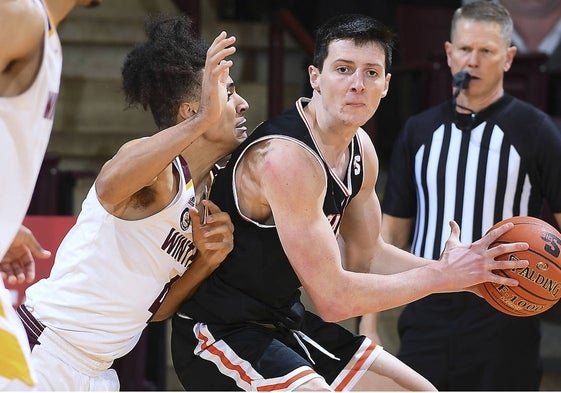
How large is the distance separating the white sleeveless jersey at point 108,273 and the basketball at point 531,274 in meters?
1.04

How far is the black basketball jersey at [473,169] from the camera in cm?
462

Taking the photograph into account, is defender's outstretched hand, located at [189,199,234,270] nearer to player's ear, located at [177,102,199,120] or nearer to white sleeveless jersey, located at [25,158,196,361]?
white sleeveless jersey, located at [25,158,196,361]

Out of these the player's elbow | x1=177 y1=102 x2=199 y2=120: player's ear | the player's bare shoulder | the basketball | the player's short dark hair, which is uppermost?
the player's short dark hair

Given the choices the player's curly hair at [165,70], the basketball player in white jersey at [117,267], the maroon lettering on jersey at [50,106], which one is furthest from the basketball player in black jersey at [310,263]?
the maroon lettering on jersey at [50,106]

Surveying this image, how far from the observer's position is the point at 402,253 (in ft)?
12.4

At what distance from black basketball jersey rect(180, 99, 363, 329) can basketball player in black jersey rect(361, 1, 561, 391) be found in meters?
1.29

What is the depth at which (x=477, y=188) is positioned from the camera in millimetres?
4688

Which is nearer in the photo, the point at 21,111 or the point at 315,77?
the point at 21,111

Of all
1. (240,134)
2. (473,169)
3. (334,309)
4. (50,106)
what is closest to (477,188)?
(473,169)

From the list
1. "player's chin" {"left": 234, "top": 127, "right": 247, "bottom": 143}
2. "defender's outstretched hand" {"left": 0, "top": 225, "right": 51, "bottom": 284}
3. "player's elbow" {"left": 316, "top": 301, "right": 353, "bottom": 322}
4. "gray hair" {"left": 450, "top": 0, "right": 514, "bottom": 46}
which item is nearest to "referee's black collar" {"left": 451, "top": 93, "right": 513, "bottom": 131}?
"gray hair" {"left": 450, "top": 0, "right": 514, "bottom": 46}

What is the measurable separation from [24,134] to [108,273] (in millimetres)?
917

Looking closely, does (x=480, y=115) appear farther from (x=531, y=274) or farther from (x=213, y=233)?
(x=213, y=233)

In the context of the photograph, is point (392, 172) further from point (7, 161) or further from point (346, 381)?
point (7, 161)

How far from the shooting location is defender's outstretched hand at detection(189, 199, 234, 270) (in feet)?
11.1
